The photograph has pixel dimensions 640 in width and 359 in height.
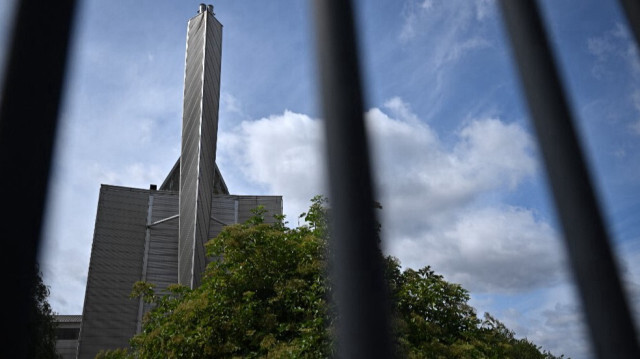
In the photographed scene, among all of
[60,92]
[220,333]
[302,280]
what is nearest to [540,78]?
[60,92]

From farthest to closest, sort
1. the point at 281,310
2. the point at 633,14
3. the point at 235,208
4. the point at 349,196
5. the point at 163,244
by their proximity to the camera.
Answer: the point at 235,208 < the point at 163,244 < the point at 281,310 < the point at 633,14 < the point at 349,196

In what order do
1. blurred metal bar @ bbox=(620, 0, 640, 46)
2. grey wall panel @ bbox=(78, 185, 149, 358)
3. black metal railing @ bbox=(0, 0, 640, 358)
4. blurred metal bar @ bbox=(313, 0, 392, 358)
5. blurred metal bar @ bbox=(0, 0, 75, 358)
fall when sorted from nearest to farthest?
blurred metal bar @ bbox=(0, 0, 75, 358), black metal railing @ bbox=(0, 0, 640, 358), blurred metal bar @ bbox=(313, 0, 392, 358), blurred metal bar @ bbox=(620, 0, 640, 46), grey wall panel @ bbox=(78, 185, 149, 358)

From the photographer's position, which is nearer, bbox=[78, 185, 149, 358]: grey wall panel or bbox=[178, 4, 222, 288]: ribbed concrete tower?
bbox=[178, 4, 222, 288]: ribbed concrete tower

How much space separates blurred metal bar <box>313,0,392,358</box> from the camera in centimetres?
273

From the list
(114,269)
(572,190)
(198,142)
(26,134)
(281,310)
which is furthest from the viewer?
(114,269)

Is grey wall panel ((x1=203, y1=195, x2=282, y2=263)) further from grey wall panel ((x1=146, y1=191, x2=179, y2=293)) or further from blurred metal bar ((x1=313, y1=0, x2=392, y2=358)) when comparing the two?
blurred metal bar ((x1=313, y1=0, x2=392, y2=358))

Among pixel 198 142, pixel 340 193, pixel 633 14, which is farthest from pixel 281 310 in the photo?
pixel 198 142

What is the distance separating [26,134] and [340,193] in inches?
68.4

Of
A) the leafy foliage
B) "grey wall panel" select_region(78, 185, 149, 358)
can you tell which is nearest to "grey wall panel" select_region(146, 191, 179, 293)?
"grey wall panel" select_region(78, 185, 149, 358)

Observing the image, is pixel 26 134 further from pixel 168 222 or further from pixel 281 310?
pixel 168 222

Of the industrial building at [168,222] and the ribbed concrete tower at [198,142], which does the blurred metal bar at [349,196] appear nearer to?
the industrial building at [168,222]

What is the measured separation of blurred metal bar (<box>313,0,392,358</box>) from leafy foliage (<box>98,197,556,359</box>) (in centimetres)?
854

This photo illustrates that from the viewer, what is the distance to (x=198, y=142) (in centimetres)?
3475

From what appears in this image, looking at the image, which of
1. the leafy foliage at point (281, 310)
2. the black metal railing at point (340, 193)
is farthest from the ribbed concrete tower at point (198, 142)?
the black metal railing at point (340, 193)
